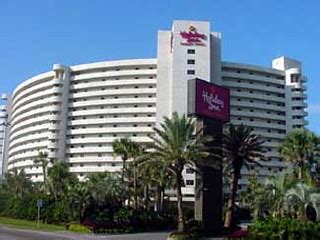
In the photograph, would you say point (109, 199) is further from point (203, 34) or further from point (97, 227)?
point (203, 34)

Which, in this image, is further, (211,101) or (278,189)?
(278,189)

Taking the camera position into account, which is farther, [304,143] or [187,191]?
[187,191]

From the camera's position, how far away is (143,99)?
142 m

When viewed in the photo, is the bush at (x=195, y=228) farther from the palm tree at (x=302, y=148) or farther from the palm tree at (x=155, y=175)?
the palm tree at (x=302, y=148)

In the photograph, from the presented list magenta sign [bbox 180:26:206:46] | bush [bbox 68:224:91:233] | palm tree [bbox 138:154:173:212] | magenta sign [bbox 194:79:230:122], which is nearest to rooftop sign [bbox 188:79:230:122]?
magenta sign [bbox 194:79:230:122]

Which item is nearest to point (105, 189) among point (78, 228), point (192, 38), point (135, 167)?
point (135, 167)

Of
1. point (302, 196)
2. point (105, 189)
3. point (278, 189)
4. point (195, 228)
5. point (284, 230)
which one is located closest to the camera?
point (284, 230)

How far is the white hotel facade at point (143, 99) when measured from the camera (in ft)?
459

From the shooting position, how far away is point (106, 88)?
479ft

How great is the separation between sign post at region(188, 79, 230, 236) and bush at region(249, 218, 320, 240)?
11617 mm

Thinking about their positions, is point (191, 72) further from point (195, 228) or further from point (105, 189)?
point (195, 228)

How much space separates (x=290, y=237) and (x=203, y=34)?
336 ft

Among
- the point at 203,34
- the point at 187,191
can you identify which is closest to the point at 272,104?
the point at 203,34

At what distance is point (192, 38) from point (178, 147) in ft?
296
